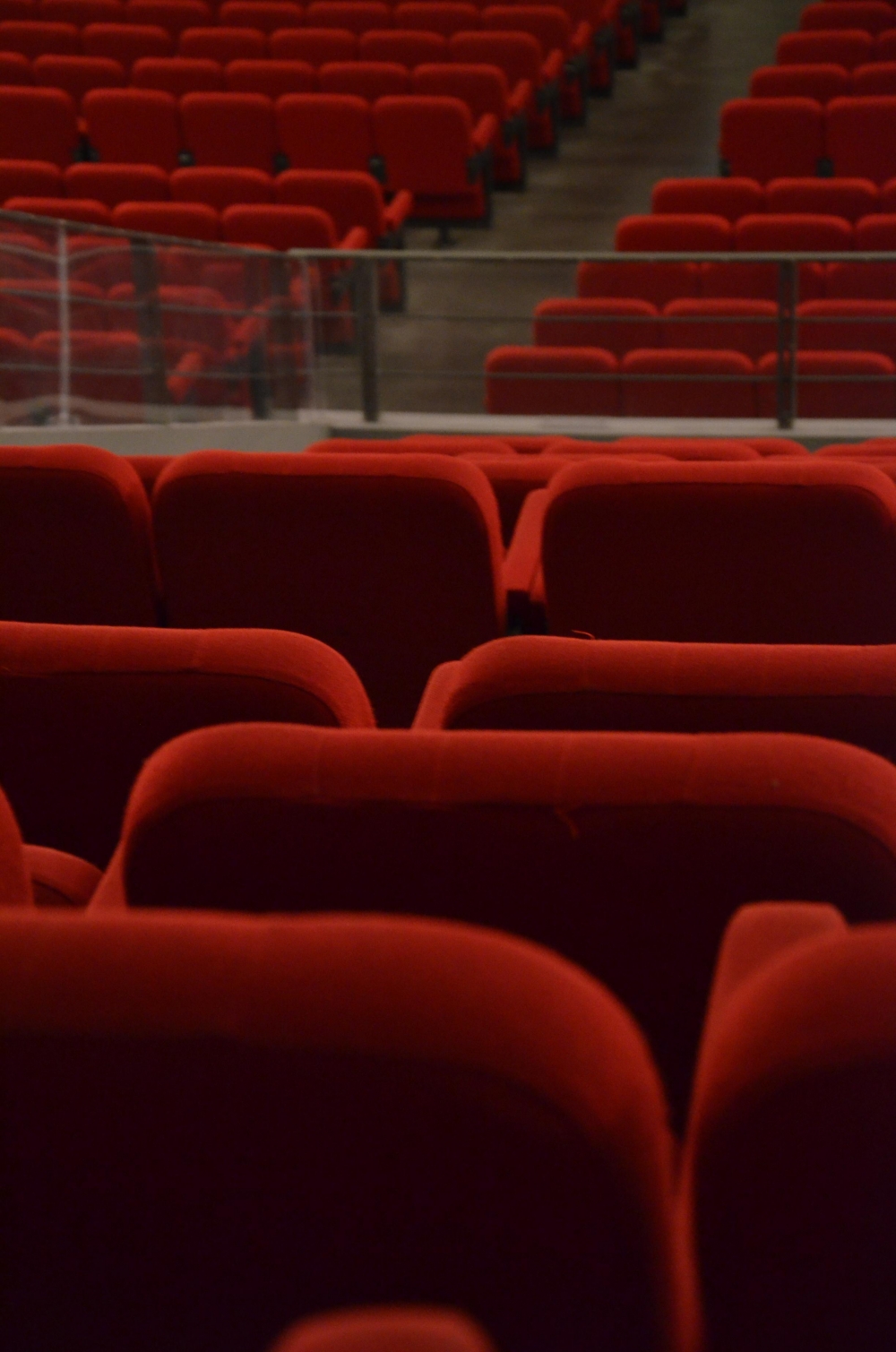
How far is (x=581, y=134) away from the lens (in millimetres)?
5617

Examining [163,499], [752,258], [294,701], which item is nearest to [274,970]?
[294,701]

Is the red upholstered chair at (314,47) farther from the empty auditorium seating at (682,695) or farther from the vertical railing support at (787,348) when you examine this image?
the empty auditorium seating at (682,695)

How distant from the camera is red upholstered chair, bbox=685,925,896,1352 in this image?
0.34 meters

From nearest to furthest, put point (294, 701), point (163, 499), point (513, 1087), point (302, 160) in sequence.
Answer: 1. point (513, 1087)
2. point (294, 701)
3. point (163, 499)
4. point (302, 160)

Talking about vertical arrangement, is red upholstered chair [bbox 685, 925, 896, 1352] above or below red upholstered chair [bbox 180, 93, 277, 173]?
below

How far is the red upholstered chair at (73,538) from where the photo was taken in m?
1.12

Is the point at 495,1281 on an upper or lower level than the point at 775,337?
upper

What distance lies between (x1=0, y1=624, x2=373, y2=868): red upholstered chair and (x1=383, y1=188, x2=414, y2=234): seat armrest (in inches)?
137

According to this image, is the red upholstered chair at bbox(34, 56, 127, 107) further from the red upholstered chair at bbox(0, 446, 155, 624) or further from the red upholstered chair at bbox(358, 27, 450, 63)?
the red upholstered chair at bbox(0, 446, 155, 624)

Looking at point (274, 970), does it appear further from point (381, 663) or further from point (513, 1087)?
point (381, 663)

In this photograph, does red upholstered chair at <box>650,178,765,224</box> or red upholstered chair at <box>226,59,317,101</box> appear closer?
red upholstered chair at <box>650,178,765,224</box>

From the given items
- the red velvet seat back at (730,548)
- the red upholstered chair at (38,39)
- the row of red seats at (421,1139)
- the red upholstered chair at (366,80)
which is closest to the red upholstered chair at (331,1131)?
the row of red seats at (421,1139)

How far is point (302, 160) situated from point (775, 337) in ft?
6.18

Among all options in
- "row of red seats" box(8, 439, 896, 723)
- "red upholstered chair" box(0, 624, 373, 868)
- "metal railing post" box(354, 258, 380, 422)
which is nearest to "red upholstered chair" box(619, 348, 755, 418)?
"metal railing post" box(354, 258, 380, 422)
